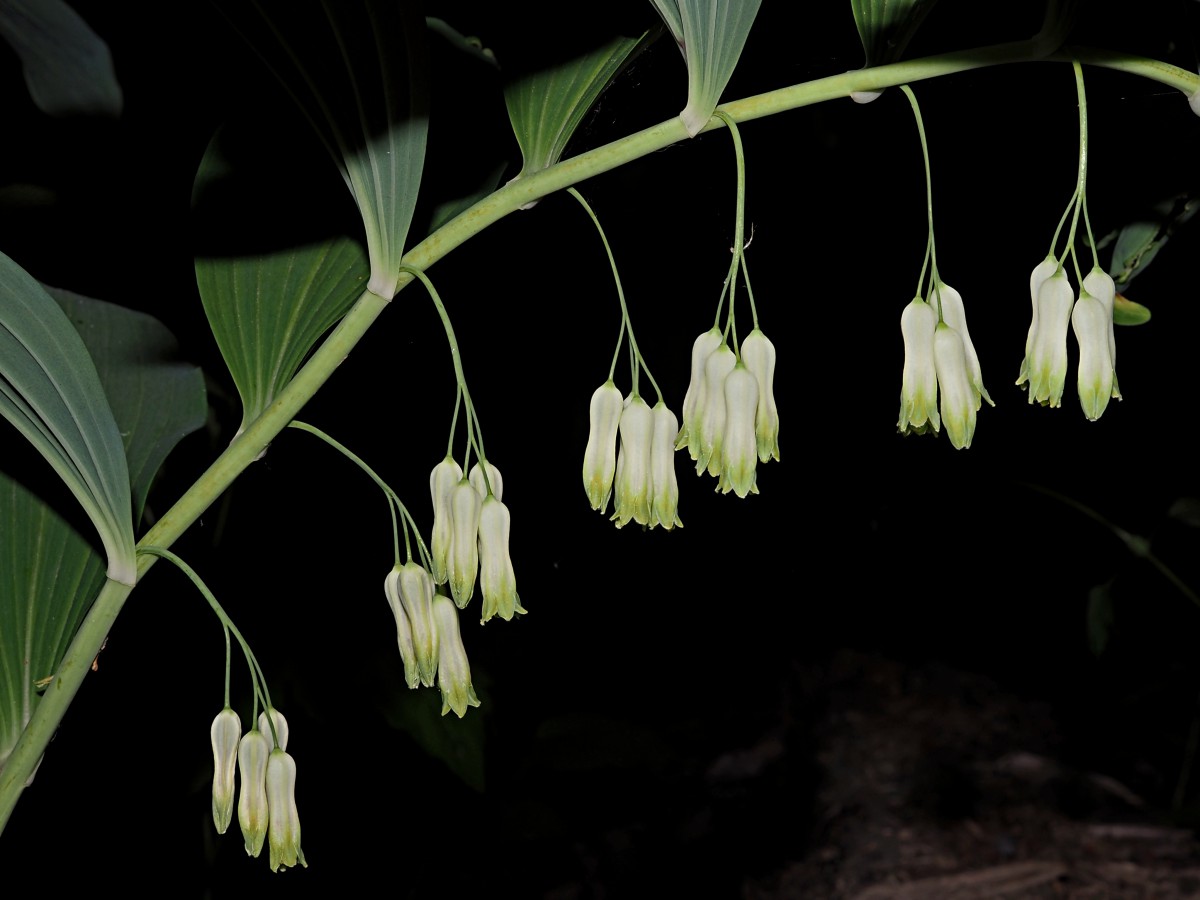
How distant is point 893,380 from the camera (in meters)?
2.53

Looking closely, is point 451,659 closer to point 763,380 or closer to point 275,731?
point 275,731

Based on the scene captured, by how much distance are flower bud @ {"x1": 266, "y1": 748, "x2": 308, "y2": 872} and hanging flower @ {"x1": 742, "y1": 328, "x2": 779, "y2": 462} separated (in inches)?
22.2

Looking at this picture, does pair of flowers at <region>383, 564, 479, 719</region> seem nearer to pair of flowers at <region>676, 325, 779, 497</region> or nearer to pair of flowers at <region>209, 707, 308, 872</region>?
pair of flowers at <region>209, 707, 308, 872</region>

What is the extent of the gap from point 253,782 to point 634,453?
0.51 meters

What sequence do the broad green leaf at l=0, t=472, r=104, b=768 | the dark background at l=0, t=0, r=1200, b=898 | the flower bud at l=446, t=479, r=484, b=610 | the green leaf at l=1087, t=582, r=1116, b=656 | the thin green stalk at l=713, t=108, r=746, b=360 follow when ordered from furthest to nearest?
1. the green leaf at l=1087, t=582, r=1116, b=656
2. the dark background at l=0, t=0, r=1200, b=898
3. the broad green leaf at l=0, t=472, r=104, b=768
4. the flower bud at l=446, t=479, r=484, b=610
5. the thin green stalk at l=713, t=108, r=746, b=360

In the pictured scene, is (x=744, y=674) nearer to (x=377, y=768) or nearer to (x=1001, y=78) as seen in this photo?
(x=377, y=768)

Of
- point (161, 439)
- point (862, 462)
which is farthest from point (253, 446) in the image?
point (862, 462)

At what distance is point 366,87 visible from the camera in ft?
3.13

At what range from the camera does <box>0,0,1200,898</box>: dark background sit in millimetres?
1666

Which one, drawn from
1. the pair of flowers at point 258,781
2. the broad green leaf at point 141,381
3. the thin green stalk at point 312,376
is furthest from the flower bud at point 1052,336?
the broad green leaf at point 141,381

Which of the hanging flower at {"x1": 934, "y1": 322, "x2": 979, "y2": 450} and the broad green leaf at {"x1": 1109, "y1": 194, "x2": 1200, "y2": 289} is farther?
the broad green leaf at {"x1": 1109, "y1": 194, "x2": 1200, "y2": 289}

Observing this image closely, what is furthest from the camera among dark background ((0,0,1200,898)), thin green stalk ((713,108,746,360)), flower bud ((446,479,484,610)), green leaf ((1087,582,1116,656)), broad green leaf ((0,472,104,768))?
green leaf ((1087,582,1116,656))

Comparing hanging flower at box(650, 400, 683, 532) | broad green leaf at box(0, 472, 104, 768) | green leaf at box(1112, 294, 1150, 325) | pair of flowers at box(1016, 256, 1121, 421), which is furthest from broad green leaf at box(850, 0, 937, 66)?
broad green leaf at box(0, 472, 104, 768)

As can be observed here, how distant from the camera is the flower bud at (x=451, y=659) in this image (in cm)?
105
